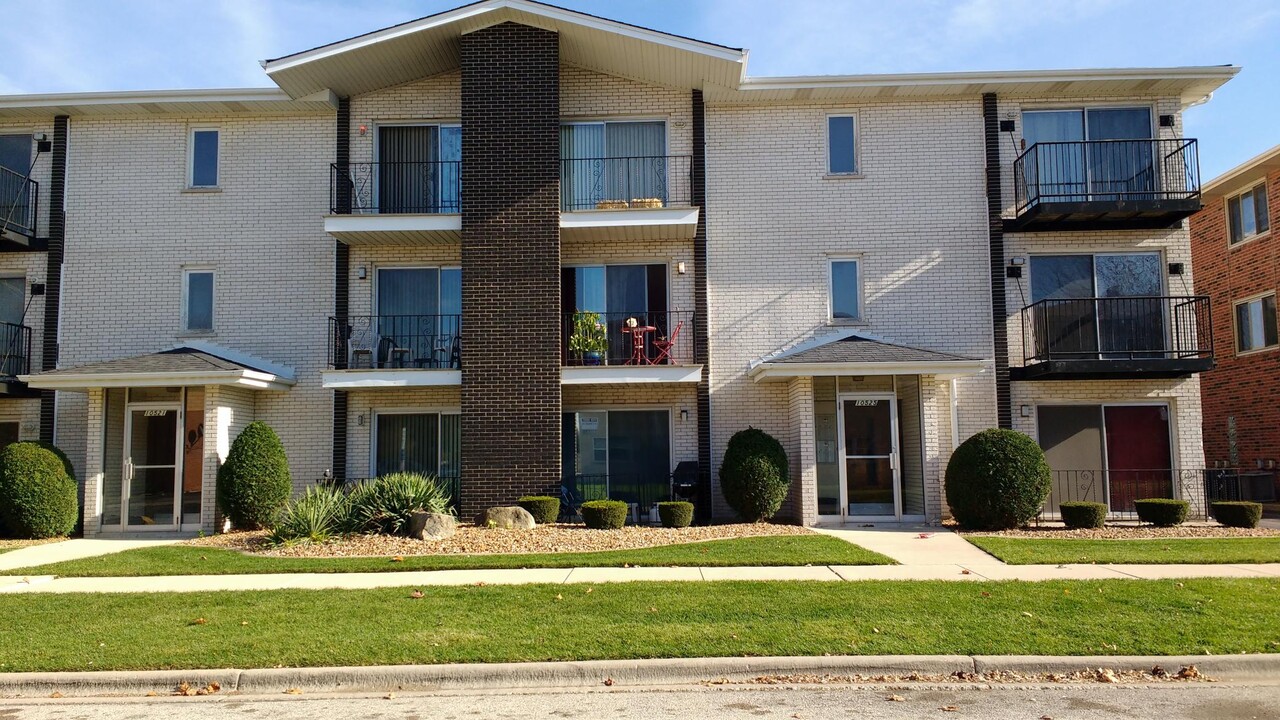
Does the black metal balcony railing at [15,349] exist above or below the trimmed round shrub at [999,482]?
above

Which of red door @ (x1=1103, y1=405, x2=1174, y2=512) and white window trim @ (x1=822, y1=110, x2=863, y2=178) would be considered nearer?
red door @ (x1=1103, y1=405, x2=1174, y2=512)

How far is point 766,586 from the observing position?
9570 millimetres

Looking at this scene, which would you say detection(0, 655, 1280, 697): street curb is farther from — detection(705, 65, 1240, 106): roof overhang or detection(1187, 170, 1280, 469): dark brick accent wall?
detection(1187, 170, 1280, 469): dark brick accent wall

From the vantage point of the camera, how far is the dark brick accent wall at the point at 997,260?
17.3 meters

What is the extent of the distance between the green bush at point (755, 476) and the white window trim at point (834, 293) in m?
3.13

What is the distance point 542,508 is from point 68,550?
7204 mm

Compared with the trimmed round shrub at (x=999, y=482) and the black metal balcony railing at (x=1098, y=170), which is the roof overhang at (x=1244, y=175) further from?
the trimmed round shrub at (x=999, y=482)

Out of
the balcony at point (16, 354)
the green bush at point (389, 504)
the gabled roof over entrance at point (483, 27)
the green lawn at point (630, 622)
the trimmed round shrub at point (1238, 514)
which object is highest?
the gabled roof over entrance at point (483, 27)

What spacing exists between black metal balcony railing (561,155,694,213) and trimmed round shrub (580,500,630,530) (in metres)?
6.02

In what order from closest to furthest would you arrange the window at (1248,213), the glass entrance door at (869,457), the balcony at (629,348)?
the glass entrance door at (869,457) → the balcony at (629,348) → the window at (1248,213)

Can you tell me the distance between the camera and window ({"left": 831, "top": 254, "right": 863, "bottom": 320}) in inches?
699

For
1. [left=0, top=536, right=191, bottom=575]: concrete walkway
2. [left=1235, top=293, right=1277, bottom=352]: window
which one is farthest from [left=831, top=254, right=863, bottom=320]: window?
[left=0, top=536, right=191, bottom=575]: concrete walkway

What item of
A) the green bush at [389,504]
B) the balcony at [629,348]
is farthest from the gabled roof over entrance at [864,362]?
the green bush at [389,504]

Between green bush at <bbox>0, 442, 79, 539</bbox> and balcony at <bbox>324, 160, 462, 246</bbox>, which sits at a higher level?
balcony at <bbox>324, 160, 462, 246</bbox>
